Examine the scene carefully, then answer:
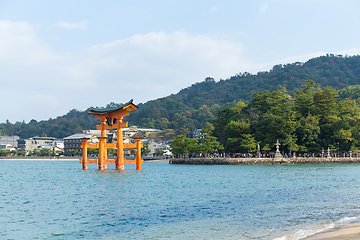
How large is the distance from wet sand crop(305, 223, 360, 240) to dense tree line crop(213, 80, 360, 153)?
193ft

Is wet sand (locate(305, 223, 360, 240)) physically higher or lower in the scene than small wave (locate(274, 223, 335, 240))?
higher

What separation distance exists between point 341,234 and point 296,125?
63.5 meters

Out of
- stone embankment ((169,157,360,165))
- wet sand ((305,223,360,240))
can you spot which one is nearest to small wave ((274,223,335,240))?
wet sand ((305,223,360,240))

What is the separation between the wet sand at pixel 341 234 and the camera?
11.5 metres

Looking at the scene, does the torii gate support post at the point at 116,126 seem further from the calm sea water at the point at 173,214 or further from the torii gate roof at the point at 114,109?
the calm sea water at the point at 173,214

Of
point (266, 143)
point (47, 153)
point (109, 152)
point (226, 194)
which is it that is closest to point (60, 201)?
point (226, 194)

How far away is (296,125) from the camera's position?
73.2 metres

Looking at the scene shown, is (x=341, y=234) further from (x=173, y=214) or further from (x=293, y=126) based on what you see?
(x=293, y=126)

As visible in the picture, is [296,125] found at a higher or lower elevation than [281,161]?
higher

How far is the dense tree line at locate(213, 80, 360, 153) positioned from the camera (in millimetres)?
72375

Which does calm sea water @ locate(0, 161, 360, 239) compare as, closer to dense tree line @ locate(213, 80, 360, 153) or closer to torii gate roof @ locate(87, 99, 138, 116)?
torii gate roof @ locate(87, 99, 138, 116)

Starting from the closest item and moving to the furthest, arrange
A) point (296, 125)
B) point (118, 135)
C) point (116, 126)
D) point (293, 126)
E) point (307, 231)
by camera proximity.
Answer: point (307, 231)
point (118, 135)
point (116, 126)
point (293, 126)
point (296, 125)

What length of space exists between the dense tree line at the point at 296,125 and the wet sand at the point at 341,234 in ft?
193

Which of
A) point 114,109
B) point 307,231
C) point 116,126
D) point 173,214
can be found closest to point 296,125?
point 116,126
